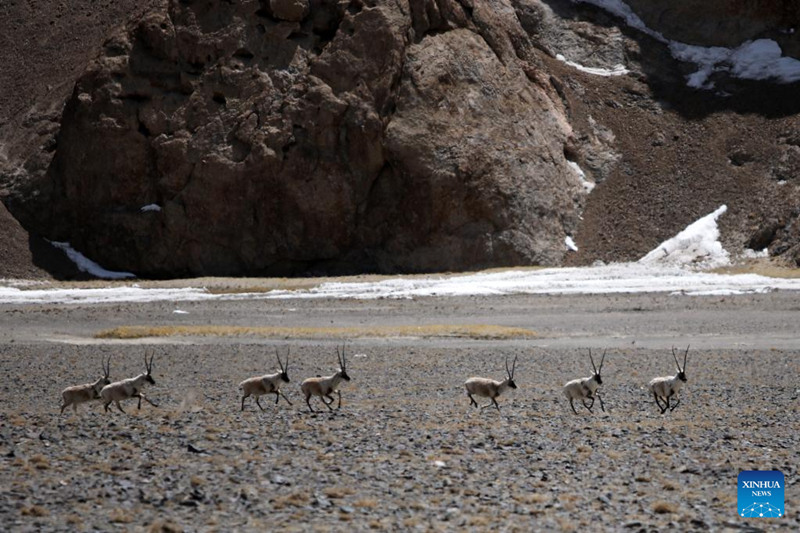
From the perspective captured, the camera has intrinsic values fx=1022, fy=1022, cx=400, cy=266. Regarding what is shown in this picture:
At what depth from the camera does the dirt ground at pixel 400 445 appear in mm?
8883

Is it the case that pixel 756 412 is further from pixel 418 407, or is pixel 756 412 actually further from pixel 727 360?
pixel 727 360

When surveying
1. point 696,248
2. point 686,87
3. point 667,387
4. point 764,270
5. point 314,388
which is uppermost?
point 686,87

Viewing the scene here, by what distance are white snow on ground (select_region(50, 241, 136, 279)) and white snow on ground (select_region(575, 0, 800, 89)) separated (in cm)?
3383

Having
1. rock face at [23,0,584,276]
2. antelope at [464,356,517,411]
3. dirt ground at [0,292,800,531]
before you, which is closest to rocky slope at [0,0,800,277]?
rock face at [23,0,584,276]

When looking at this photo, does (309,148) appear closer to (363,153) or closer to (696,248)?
(363,153)

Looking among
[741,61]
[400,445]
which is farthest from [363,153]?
[400,445]

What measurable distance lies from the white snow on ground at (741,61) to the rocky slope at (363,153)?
1651 millimetres

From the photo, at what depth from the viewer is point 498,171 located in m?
51.8

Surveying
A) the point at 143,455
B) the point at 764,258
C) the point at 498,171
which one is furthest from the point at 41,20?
the point at 143,455

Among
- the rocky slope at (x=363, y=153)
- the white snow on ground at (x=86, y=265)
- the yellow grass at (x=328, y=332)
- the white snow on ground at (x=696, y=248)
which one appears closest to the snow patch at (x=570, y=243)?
the rocky slope at (x=363, y=153)

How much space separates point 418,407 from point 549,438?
9.68ft

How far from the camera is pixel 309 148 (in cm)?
5188

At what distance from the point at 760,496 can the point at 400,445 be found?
13.7 ft

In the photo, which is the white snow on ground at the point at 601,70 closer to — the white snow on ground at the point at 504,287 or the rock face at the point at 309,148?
the rock face at the point at 309,148
